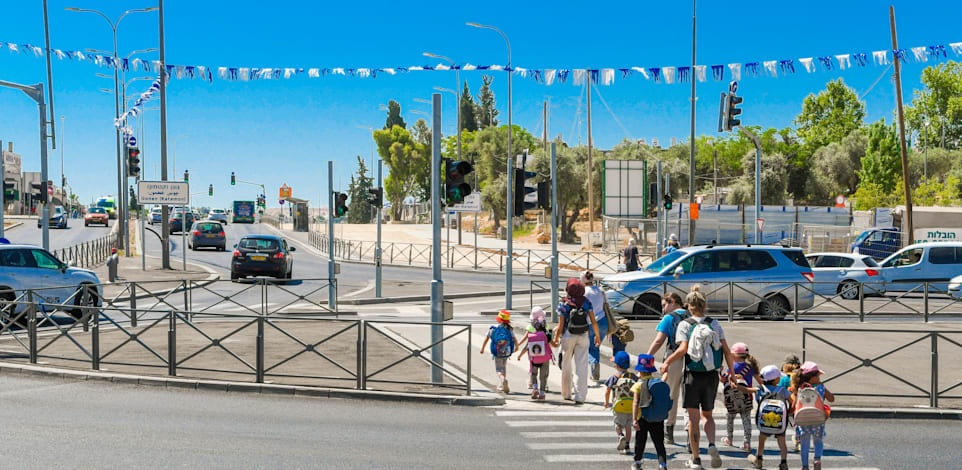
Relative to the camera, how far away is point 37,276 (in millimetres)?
18609

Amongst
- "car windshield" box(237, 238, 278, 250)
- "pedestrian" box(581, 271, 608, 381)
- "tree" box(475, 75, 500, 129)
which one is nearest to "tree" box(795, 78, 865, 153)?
"tree" box(475, 75, 500, 129)

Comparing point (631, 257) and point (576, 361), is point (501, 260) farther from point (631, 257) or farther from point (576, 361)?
point (576, 361)

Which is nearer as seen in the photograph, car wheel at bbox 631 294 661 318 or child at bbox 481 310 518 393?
child at bbox 481 310 518 393

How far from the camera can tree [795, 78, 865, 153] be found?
311 ft

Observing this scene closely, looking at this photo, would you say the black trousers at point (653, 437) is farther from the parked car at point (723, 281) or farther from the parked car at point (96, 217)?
the parked car at point (96, 217)

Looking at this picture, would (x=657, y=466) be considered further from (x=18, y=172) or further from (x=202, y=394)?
(x=18, y=172)

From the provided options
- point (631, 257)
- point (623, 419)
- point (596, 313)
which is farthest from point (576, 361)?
point (631, 257)

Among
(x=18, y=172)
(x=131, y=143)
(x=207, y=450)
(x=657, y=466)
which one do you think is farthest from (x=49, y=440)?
(x=18, y=172)

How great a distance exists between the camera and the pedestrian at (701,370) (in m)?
7.81

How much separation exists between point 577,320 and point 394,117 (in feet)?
335

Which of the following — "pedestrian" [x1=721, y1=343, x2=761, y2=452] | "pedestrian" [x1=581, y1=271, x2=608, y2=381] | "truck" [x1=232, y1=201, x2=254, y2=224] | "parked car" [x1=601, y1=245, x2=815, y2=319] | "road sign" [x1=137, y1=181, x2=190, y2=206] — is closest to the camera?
"pedestrian" [x1=721, y1=343, x2=761, y2=452]

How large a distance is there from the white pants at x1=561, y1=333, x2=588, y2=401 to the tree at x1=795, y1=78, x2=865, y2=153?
90529 mm

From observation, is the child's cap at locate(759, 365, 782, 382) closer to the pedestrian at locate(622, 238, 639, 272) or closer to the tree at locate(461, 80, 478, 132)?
the pedestrian at locate(622, 238, 639, 272)

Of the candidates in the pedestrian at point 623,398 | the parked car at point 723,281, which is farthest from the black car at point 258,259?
the pedestrian at point 623,398
